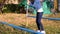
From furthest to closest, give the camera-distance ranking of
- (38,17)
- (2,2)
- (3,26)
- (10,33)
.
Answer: (2,2)
(3,26)
(10,33)
(38,17)

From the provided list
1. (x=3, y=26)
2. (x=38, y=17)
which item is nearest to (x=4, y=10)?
(x=3, y=26)

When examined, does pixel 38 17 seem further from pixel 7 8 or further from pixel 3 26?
pixel 7 8

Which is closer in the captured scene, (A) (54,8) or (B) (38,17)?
(B) (38,17)

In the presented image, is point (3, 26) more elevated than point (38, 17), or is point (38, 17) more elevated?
point (38, 17)

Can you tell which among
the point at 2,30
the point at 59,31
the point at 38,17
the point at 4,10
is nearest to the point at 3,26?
the point at 2,30

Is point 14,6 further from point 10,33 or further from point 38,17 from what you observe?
point 38,17

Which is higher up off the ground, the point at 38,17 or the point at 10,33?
the point at 38,17

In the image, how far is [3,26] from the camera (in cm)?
1056

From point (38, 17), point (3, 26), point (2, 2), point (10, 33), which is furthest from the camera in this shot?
point (2, 2)

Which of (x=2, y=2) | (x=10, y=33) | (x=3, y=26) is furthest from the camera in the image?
(x=2, y=2)

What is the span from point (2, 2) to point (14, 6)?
41.1 inches

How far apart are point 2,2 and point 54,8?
3.71m

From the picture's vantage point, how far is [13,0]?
59.1ft

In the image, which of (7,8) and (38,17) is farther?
(7,8)
